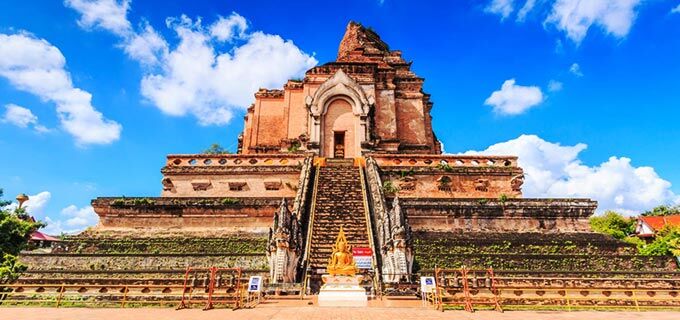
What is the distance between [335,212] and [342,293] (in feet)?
19.2

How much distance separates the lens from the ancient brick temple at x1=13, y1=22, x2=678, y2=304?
12.4 m

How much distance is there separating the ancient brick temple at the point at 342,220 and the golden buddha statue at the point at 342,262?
114cm

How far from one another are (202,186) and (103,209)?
4.23 meters

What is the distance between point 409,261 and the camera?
11734 mm

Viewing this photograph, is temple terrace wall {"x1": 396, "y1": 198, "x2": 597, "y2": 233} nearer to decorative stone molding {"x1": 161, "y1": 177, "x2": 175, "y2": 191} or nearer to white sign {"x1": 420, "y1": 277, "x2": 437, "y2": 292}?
white sign {"x1": 420, "y1": 277, "x2": 437, "y2": 292}

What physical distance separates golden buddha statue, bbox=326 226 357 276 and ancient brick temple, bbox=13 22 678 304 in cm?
114

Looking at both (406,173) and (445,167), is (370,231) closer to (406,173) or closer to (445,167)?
(406,173)

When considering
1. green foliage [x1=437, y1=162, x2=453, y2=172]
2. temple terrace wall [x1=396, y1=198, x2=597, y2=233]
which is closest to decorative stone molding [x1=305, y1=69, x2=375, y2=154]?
green foliage [x1=437, y1=162, x2=453, y2=172]

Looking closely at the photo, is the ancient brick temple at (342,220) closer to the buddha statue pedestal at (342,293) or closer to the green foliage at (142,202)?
the green foliage at (142,202)

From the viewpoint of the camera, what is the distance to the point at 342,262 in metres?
10.8

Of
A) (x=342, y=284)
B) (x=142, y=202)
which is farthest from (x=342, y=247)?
(x=142, y=202)

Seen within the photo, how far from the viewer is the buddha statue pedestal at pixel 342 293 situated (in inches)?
384

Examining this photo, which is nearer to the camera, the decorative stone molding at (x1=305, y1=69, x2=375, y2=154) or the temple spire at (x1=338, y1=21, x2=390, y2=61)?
the decorative stone molding at (x1=305, y1=69, x2=375, y2=154)

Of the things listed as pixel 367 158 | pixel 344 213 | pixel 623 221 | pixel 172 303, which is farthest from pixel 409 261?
pixel 623 221
